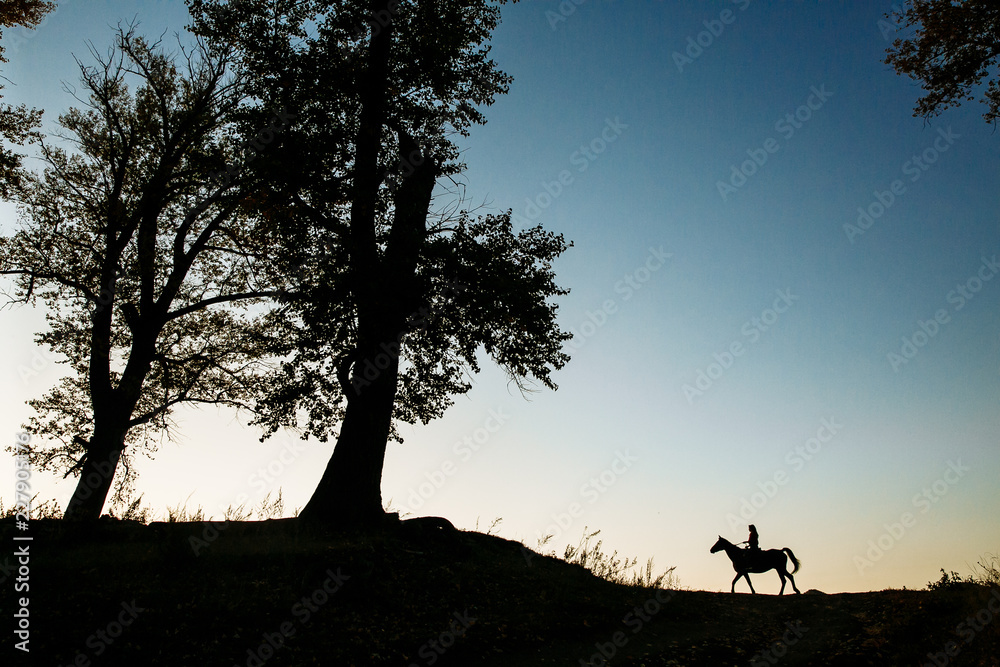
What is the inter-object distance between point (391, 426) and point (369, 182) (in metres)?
6.85

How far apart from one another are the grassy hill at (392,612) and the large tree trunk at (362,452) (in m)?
1.26

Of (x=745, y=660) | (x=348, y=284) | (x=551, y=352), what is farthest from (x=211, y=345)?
(x=745, y=660)

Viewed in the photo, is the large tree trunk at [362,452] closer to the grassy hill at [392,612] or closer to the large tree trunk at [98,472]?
the grassy hill at [392,612]

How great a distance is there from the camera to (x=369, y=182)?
16766 mm

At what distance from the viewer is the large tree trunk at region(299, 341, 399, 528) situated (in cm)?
1540

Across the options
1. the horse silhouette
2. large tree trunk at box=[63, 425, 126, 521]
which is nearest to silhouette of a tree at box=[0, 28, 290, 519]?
large tree trunk at box=[63, 425, 126, 521]

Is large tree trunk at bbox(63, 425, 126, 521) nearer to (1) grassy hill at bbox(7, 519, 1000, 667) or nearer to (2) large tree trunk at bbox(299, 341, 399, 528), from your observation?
(1) grassy hill at bbox(7, 519, 1000, 667)

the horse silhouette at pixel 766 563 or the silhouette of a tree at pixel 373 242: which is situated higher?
the silhouette of a tree at pixel 373 242

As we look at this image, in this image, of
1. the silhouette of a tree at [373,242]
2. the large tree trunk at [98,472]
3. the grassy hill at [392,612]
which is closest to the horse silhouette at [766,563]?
the grassy hill at [392,612]

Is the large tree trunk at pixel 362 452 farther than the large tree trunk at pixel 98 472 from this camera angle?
No

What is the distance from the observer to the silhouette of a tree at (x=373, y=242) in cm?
1523

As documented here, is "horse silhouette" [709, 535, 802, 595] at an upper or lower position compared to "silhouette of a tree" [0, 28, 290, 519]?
lower

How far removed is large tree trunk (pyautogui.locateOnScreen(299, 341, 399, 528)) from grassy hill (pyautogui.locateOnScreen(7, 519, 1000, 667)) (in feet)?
4.14

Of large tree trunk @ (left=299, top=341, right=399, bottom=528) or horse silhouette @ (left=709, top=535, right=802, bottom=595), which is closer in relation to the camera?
large tree trunk @ (left=299, top=341, right=399, bottom=528)
